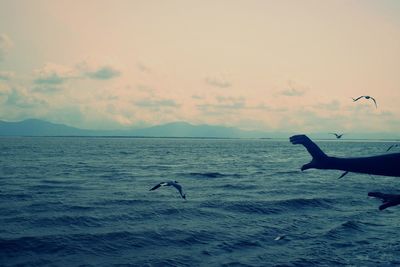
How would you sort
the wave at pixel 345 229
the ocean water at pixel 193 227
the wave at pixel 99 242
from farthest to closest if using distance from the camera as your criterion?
the wave at pixel 345 229 < the wave at pixel 99 242 < the ocean water at pixel 193 227

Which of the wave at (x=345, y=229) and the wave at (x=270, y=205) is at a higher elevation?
the wave at (x=270, y=205)

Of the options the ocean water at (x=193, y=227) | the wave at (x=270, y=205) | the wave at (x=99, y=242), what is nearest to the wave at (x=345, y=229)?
the ocean water at (x=193, y=227)

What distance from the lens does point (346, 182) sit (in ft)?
152

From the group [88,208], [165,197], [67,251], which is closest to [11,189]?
[88,208]

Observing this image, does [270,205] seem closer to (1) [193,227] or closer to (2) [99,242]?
(1) [193,227]

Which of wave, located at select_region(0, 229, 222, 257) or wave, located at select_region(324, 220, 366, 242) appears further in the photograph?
wave, located at select_region(324, 220, 366, 242)

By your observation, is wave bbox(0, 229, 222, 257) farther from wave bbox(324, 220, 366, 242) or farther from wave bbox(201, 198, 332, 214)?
wave bbox(201, 198, 332, 214)

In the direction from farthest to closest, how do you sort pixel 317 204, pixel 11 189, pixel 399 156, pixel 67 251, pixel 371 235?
pixel 11 189
pixel 317 204
pixel 371 235
pixel 67 251
pixel 399 156

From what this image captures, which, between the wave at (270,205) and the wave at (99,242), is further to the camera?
the wave at (270,205)

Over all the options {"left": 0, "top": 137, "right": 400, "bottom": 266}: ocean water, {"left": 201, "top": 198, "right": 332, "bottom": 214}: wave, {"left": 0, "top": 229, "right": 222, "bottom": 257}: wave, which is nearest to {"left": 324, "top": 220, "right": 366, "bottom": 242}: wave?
{"left": 0, "top": 137, "right": 400, "bottom": 266}: ocean water

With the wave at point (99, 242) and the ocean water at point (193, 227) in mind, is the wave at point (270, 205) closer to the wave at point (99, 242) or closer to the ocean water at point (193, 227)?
the ocean water at point (193, 227)

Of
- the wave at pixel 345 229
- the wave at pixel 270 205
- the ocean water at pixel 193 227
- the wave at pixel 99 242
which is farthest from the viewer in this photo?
the wave at pixel 270 205

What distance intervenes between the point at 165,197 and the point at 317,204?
1322cm

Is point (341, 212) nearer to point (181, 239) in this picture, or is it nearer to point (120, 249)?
point (181, 239)
